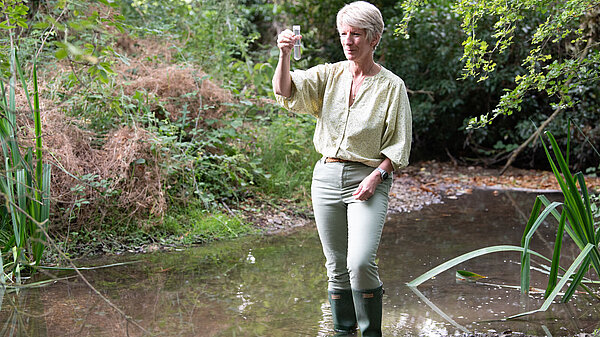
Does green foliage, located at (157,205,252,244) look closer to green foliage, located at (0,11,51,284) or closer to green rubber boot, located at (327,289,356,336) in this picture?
green foliage, located at (0,11,51,284)

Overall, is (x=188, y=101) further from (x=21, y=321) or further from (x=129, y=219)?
(x=21, y=321)

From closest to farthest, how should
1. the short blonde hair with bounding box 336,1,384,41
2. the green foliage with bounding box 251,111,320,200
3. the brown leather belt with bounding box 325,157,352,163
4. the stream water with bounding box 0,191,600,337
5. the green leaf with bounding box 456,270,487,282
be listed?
the short blonde hair with bounding box 336,1,384,41, the brown leather belt with bounding box 325,157,352,163, the stream water with bounding box 0,191,600,337, the green leaf with bounding box 456,270,487,282, the green foliage with bounding box 251,111,320,200

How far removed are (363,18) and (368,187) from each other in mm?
800

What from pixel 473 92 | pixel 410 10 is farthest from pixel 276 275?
pixel 473 92

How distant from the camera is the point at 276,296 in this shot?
4211mm

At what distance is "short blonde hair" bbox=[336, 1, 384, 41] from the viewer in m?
3.03

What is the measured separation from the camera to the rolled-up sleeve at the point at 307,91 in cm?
329

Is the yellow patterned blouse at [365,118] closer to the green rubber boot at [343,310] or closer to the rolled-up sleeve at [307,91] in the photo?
the rolled-up sleeve at [307,91]

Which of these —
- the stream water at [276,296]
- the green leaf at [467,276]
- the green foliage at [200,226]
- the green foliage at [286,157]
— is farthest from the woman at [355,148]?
the green foliage at [286,157]

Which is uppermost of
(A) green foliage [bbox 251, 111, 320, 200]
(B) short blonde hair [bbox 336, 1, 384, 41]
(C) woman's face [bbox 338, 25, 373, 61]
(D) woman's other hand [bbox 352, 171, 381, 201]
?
(B) short blonde hair [bbox 336, 1, 384, 41]

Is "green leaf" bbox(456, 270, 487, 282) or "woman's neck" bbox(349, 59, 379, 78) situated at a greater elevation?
"woman's neck" bbox(349, 59, 379, 78)

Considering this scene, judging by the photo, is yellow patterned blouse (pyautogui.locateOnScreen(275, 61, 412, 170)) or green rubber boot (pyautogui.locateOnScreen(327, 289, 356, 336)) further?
green rubber boot (pyautogui.locateOnScreen(327, 289, 356, 336))

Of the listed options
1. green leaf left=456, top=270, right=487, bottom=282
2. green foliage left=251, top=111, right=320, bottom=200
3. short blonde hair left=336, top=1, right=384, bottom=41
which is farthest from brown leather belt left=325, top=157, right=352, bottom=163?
green foliage left=251, top=111, right=320, bottom=200

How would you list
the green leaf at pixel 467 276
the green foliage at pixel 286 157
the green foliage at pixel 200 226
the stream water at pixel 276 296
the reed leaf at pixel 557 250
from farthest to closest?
1. the green foliage at pixel 286 157
2. the green foliage at pixel 200 226
3. the green leaf at pixel 467 276
4. the stream water at pixel 276 296
5. the reed leaf at pixel 557 250
